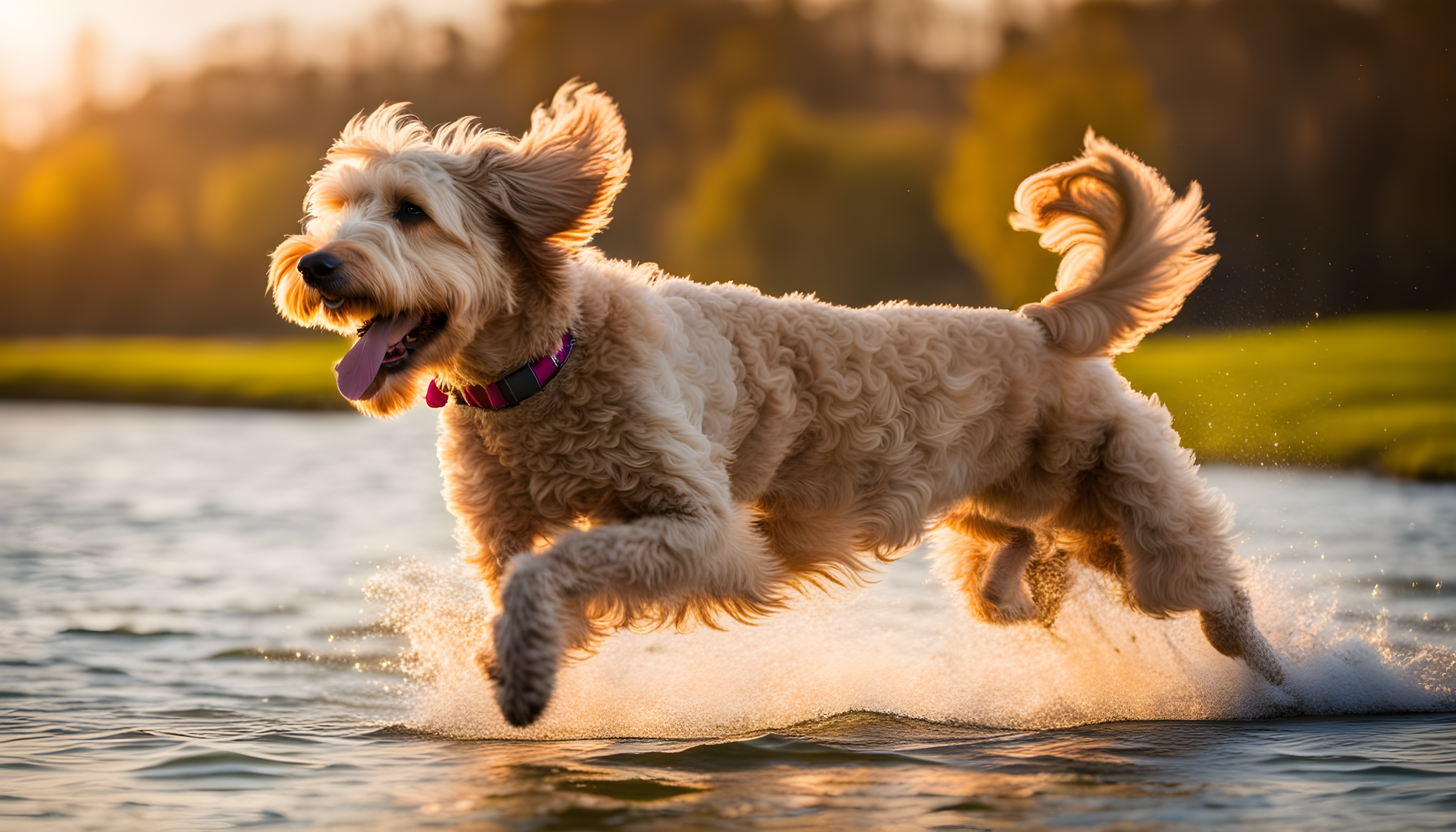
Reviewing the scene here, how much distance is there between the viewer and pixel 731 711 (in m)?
6.22

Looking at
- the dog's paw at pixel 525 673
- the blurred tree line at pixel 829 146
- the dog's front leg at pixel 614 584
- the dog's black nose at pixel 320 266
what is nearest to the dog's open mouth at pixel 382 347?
the dog's black nose at pixel 320 266

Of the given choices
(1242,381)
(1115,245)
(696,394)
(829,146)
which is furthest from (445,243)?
(829,146)

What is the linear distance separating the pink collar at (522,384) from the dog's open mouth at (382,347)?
310 mm

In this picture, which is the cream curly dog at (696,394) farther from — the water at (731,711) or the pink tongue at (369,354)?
the water at (731,711)

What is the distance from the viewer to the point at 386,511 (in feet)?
45.9

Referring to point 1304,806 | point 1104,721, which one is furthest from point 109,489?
point 1304,806

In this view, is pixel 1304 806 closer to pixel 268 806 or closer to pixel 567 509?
pixel 567 509

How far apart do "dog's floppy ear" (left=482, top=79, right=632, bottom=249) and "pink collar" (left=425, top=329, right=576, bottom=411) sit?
0.40 m

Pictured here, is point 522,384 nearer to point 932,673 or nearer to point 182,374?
point 932,673

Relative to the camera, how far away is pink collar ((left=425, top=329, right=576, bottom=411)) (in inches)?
192

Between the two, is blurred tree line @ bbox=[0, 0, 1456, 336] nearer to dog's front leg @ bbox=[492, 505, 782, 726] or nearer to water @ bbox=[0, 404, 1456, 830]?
water @ bbox=[0, 404, 1456, 830]

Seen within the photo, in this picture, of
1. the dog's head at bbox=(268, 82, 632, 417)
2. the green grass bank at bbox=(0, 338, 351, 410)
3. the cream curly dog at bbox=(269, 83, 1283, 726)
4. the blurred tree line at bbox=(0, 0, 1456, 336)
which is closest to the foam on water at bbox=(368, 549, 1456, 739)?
the cream curly dog at bbox=(269, 83, 1283, 726)

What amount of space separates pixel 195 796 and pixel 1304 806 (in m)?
3.90

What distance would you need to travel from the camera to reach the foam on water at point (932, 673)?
6.14 metres
